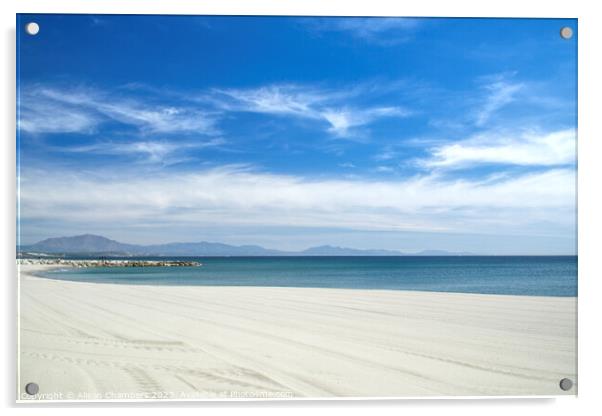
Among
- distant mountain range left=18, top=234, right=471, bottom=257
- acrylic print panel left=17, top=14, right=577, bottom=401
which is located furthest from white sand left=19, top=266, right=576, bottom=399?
distant mountain range left=18, top=234, right=471, bottom=257

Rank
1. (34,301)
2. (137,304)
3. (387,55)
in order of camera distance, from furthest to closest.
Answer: (137,304)
(387,55)
(34,301)

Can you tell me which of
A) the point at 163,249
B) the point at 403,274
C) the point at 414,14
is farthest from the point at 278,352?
the point at 403,274

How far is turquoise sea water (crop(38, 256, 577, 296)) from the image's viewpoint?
9.86 feet

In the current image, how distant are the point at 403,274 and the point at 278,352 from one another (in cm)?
395

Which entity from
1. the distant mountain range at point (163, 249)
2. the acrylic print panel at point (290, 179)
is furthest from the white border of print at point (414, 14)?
the distant mountain range at point (163, 249)

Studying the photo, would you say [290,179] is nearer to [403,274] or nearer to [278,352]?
[278,352]

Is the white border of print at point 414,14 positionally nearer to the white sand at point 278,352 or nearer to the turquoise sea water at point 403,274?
the white sand at point 278,352

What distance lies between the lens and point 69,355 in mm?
2555

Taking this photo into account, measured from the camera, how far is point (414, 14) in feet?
8.84

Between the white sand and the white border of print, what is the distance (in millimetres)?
67

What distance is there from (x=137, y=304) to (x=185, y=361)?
2.19 ft

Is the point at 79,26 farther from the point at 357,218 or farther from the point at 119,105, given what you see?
the point at 357,218

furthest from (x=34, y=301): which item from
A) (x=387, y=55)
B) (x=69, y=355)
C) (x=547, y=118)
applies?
(x=547, y=118)

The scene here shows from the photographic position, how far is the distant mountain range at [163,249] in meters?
2.67
